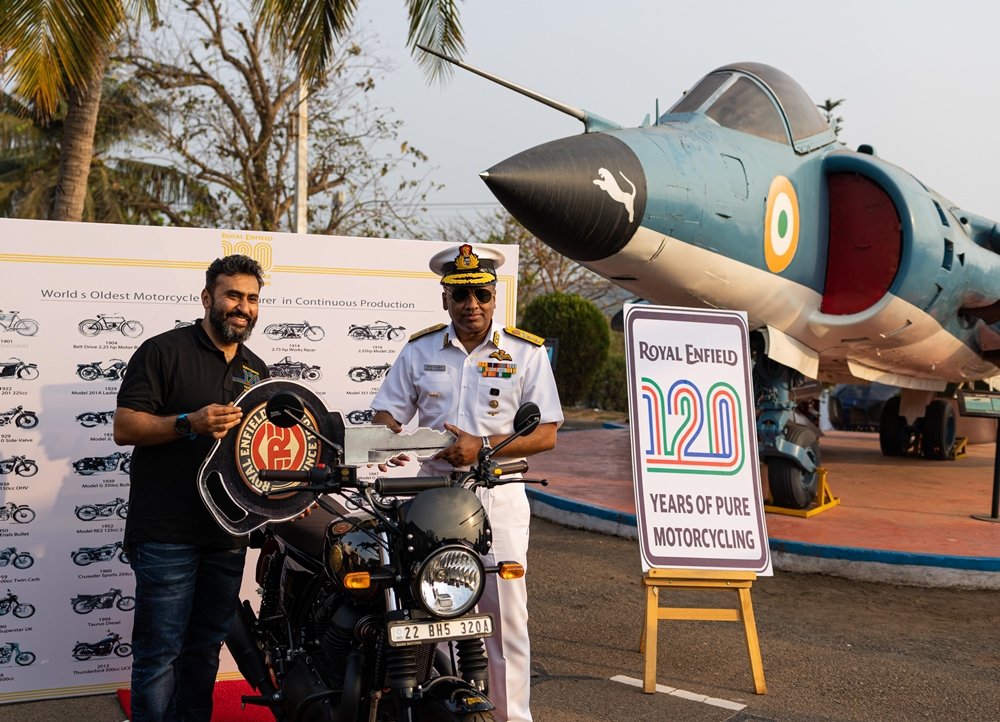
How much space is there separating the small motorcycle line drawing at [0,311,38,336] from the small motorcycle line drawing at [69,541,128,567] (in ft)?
3.61

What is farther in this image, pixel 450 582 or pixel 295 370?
pixel 295 370

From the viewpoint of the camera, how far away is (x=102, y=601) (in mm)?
4547

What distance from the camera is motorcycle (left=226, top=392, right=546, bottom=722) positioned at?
8.38ft

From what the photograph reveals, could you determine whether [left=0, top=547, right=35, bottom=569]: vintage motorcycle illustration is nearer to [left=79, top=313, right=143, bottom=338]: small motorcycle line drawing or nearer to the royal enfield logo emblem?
[left=79, top=313, right=143, bottom=338]: small motorcycle line drawing

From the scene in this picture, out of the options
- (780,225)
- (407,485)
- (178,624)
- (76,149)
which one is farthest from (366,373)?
(76,149)

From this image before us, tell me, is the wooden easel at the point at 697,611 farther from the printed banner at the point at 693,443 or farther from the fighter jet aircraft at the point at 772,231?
the fighter jet aircraft at the point at 772,231

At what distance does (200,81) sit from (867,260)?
14.7 meters

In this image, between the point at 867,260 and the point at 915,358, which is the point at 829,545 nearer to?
the point at 867,260

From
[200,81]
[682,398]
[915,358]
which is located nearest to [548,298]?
[200,81]

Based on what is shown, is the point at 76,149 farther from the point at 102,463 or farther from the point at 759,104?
the point at 759,104

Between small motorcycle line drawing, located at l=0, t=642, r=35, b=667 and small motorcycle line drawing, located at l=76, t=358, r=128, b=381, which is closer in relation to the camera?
small motorcycle line drawing, located at l=0, t=642, r=35, b=667

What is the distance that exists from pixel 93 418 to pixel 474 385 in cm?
202

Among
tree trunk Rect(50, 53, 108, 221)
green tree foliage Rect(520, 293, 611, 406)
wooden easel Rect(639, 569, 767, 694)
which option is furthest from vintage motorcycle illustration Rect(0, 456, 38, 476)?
green tree foliage Rect(520, 293, 611, 406)

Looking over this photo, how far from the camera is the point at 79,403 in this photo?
4520 mm
